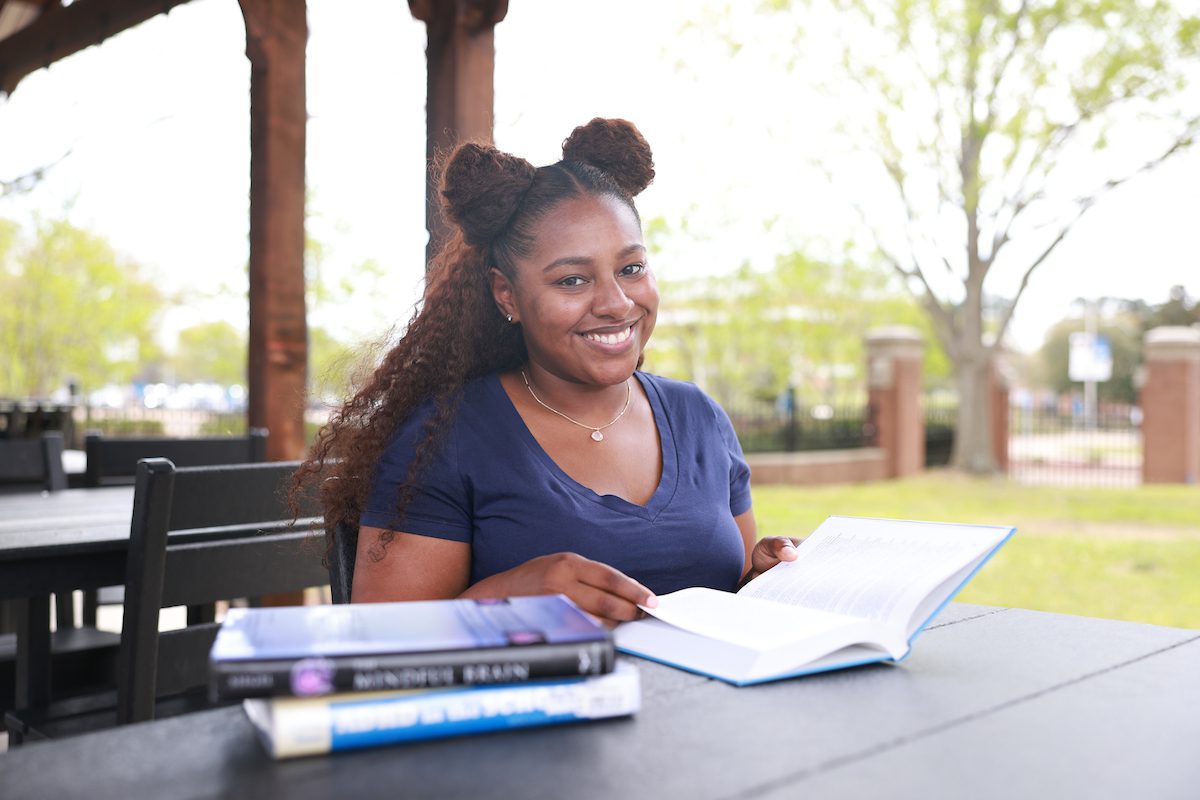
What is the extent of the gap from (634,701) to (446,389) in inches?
33.7

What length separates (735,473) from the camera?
1.82 metres

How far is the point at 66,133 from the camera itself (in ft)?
29.1

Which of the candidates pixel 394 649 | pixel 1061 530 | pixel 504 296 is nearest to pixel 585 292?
pixel 504 296

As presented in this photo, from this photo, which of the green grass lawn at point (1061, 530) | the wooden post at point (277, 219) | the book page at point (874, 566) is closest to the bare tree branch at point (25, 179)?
the wooden post at point (277, 219)

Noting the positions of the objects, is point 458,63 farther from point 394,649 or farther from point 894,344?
point 894,344

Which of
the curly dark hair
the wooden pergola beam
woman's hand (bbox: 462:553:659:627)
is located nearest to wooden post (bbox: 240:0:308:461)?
the wooden pergola beam

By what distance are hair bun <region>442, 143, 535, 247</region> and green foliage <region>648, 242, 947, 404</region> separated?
10709 mm

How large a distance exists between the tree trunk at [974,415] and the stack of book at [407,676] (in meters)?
12.0

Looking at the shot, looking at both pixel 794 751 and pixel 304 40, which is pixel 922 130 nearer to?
pixel 304 40

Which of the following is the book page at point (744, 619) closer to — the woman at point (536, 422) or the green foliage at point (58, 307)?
the woman at point (536, 422)

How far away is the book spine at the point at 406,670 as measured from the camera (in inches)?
28.6

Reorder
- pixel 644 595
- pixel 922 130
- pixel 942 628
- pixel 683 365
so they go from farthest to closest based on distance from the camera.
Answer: pixel 683 365 < pixel 922 130 < pixel 942 628 < pixel 644 595

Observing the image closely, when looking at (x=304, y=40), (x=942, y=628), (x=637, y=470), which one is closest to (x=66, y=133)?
(x=304, y=40)

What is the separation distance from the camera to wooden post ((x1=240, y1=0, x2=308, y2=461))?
3.52 m
